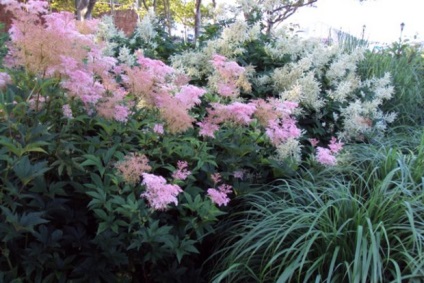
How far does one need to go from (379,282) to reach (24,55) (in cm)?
180

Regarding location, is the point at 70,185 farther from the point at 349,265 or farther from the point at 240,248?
the point at 349,265

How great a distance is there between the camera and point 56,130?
2062mm

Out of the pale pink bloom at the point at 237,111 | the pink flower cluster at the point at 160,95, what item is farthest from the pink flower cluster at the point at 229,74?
the pink flower cluster at the point at 160,95

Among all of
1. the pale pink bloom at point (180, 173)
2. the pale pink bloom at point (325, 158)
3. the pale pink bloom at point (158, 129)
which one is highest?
the pale pink bloom at point (158, 129)

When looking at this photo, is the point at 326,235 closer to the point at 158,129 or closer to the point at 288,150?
the point at 288,150

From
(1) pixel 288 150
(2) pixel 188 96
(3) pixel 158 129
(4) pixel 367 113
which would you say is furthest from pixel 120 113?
(4) pixel 367 113

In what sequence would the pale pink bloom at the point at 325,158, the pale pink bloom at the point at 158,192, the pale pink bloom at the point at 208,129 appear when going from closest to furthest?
the pale pink bloom at the point at 158,192 < the pale pink bloom at the point at 208,129 < the pale pink bloom at the point at 325,158

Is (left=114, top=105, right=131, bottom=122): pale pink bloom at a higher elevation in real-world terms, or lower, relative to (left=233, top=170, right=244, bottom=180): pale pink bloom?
higher

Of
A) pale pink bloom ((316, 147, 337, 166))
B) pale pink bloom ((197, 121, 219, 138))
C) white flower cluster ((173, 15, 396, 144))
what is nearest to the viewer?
pale pink bloom ((197, 121, 219, 138))

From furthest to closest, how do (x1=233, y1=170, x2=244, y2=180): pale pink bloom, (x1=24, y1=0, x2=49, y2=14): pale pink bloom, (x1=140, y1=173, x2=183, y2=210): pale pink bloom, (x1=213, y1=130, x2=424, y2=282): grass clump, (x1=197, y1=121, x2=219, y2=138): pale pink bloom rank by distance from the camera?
(x1=233, y1=170, x2=244, y2=180): pale pink bloom
(x1=197, y1=121, x2=219, y2=138): pale pink bloom
(x1=24, y1=0, x2=49, y2=14): pale pink bloom
(x1=213, y1=130, x2=424, y2=282): grass clump
(x1=140, y1=173, x2=183, y2=210): pale pink bloom

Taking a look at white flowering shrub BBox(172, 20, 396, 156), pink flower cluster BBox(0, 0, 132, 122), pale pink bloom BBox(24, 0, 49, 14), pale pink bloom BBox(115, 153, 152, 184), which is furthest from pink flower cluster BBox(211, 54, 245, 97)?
pale pink bloom BBox(24, 0, 49, 14)

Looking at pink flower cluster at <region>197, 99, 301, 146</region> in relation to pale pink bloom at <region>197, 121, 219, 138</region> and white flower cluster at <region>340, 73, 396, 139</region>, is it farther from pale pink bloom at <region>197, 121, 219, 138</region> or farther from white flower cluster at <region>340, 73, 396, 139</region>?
white flower cluster at <region>340, 73, 396, 139</region>

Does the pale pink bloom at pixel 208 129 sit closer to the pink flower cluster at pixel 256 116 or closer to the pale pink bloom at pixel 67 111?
the pink flower cluster at pixel 256 116

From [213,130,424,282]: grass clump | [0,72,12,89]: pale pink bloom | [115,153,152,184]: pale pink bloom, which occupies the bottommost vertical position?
[213,130,424,282]: grass clump
